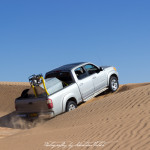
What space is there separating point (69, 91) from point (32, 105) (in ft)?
4.81

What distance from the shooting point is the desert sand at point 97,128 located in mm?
6219

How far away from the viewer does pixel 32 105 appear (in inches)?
411

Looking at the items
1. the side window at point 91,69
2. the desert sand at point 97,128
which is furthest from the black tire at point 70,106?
the side window at point 91,69

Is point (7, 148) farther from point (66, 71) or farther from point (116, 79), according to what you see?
point (116, 79)

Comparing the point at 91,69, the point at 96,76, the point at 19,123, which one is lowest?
the point at 19,123

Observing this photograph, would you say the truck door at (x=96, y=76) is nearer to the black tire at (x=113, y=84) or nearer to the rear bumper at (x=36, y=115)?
the black tire at (x=113, y=84)

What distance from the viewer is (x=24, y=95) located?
36.0ft

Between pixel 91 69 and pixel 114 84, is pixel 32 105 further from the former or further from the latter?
pixel 114 84

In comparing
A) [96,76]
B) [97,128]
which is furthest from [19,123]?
[97,128]

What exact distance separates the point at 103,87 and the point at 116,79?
3.91 feet

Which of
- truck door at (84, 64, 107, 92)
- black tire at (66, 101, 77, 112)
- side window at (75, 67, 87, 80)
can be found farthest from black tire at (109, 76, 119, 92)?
black tire at (66, 101, 77, 112)

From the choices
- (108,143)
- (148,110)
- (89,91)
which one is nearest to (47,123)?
(89,91)

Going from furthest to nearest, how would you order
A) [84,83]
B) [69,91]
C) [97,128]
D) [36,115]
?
[84,83] < [69,91] < [36,115] < [97,128]

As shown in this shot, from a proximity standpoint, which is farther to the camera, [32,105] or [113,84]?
[113,84]
